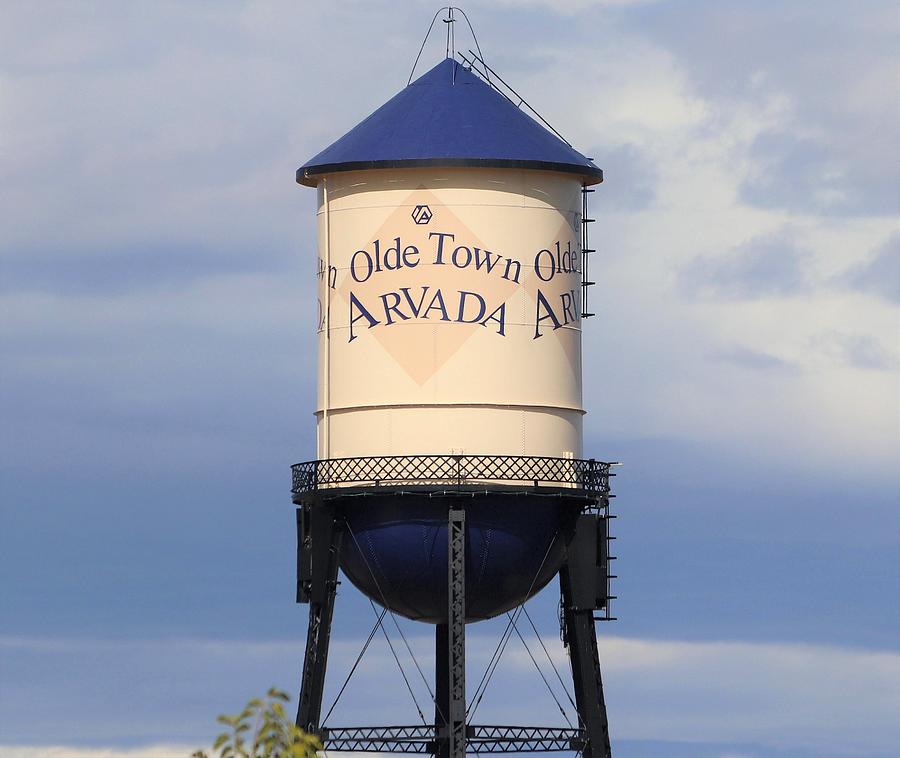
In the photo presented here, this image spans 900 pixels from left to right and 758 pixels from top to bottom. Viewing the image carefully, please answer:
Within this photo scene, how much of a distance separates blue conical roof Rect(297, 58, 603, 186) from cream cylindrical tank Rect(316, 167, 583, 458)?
31 cm

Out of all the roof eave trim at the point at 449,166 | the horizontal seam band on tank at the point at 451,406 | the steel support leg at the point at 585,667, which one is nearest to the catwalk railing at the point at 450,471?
the horizontal seam band on tank at the point at 451,406

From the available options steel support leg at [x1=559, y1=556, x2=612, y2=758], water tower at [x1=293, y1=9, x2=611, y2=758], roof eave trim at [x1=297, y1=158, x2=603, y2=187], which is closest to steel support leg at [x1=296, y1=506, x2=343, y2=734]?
water tower at [x1=293, y1=9, x2=611, y2=758]

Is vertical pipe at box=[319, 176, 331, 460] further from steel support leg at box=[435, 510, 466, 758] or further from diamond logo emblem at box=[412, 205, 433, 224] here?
steel support leg at box=[435, 510, 466, 758]

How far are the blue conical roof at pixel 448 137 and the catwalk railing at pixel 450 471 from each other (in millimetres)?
5708

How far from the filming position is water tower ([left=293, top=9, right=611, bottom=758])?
51.8 meters

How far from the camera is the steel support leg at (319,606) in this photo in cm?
5297

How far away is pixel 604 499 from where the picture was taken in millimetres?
53406

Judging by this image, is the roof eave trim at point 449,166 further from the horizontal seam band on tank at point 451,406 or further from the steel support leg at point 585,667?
the steel support leg at point 585,667

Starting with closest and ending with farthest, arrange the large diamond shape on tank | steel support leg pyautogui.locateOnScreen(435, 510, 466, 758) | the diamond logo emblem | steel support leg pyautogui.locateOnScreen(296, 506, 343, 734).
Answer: steel support leg pyautogui.locateOnScreen(435, 510, 466, 758)
the large diamond shape on tank
the diamond logo emblem
steel support leg pyautogui.locateOnScreen(296, 506, 343, 734)

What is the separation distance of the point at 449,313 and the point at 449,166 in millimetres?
2844

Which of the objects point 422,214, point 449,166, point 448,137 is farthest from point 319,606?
point 448,137

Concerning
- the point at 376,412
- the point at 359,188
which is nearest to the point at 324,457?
the point at 376,412

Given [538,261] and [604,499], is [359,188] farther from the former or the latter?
[604,499]

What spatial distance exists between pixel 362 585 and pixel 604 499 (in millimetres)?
5108
